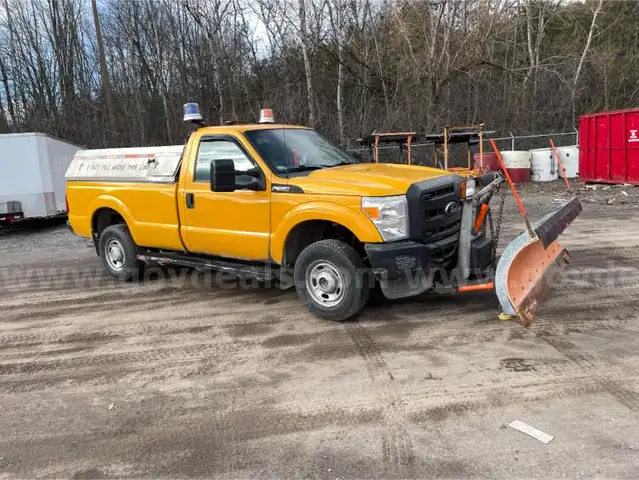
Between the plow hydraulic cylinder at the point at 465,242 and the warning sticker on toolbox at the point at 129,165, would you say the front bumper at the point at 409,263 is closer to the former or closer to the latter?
the plow hydraulic cylinder at the point at 465,242

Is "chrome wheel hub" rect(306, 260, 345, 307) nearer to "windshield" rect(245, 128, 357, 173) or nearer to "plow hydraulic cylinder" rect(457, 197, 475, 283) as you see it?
"windshield" rect(245, 128, 357, 173)

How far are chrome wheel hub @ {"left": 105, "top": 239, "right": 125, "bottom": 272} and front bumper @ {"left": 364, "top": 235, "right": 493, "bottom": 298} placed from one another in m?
4.09

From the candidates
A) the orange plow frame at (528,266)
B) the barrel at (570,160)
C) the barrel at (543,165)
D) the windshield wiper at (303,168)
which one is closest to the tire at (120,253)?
the windshield wiper at (303,168)

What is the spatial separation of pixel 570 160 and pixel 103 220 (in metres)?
17.3

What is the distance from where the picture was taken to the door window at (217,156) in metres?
5.93

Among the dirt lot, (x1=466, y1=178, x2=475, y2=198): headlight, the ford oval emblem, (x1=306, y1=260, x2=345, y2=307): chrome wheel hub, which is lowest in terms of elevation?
the dirt lot

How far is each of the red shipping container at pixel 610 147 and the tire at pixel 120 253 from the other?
598 inches

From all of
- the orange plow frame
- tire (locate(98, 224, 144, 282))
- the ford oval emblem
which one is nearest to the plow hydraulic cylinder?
the ford oval emblem

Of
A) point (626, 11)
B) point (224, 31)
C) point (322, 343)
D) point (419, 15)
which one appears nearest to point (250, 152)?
point (322, 343)

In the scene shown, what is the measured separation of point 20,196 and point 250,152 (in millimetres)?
9620

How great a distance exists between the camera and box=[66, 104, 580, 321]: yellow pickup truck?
5.03 meters

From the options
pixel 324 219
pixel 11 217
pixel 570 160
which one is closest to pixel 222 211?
pixel 324 219

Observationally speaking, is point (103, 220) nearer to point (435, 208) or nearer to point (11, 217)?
point (435, 208)

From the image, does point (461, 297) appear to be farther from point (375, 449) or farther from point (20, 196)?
point (20, 196)
